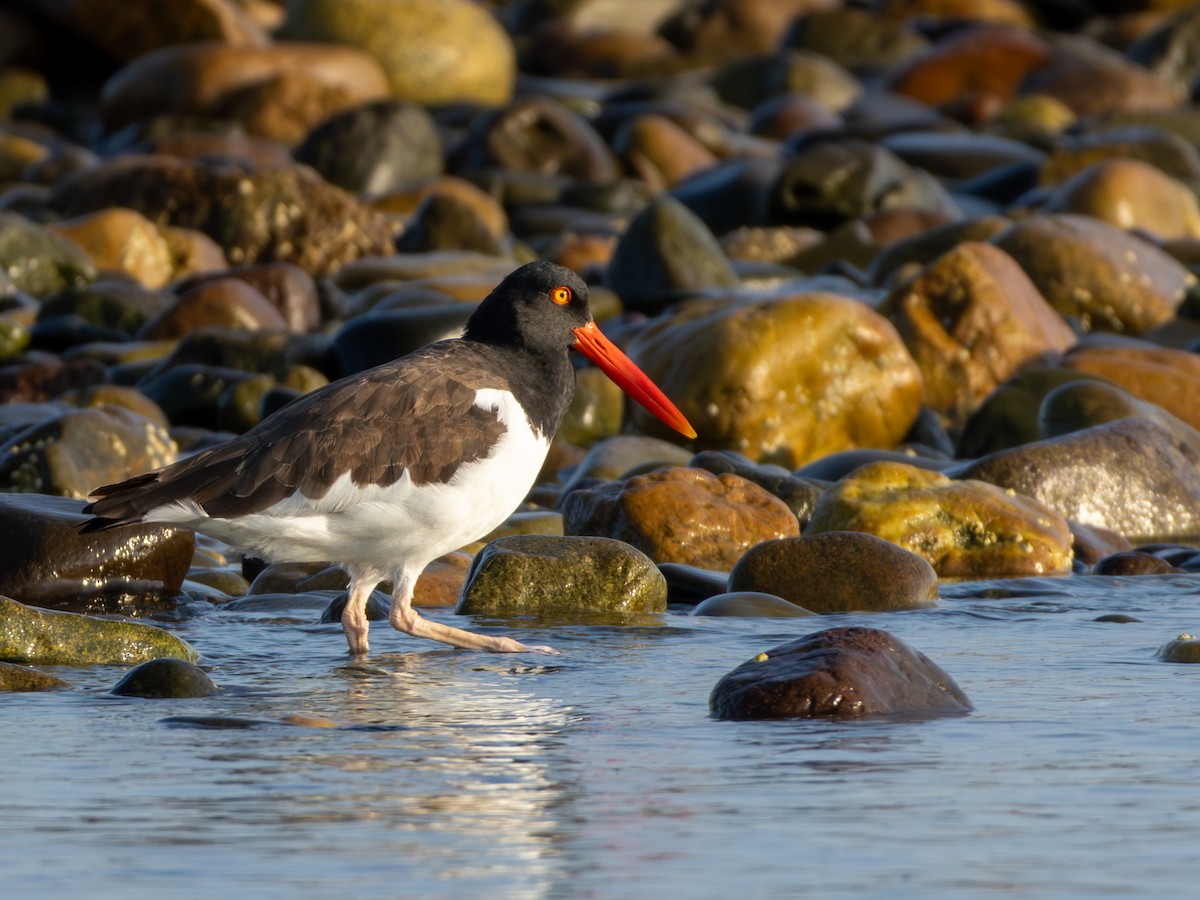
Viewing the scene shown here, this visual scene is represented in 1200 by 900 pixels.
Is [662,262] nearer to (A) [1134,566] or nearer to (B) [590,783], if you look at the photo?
(A) [1134,566]

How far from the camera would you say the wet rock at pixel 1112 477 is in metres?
8.26

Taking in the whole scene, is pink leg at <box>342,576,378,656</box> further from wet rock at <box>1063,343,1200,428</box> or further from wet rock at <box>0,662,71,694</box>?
wet rock at <box>1063,343,1200,428</box>

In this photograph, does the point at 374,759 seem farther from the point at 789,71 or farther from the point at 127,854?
the point at 789,71

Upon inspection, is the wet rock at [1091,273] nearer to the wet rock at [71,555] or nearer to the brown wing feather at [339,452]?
the wet rock at [71,555]

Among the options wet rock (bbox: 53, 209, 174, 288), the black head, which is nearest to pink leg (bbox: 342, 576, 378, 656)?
the black head

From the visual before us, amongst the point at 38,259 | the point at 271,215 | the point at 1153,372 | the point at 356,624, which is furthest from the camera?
the point at 271,215

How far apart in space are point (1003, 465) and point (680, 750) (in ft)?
13.6

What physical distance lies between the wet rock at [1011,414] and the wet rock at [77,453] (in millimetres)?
4285

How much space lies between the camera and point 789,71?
26.7 metres

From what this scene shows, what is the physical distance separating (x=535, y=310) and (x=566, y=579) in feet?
3.19

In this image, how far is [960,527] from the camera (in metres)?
7.62

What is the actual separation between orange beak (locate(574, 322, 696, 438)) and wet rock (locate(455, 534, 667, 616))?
581mm

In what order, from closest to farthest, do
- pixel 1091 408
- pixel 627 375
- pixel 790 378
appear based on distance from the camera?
pixel 627 375 → pixel 1091 408 → pixel 790 378

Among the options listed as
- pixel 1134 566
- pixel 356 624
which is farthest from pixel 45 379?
pixel 1134 566
